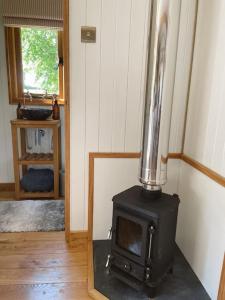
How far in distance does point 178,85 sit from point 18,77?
77.7 inches

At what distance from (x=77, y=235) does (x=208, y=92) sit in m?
1.46

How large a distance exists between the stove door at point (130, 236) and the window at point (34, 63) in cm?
190

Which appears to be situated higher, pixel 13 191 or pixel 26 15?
Answer: pixel 26 15

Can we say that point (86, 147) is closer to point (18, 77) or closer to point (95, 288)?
point (95, 288)

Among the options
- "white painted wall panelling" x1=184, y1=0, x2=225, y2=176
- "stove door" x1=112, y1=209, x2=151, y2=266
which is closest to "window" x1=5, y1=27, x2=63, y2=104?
"white painted wall panelling" x1=184, y1=0, x2=225, y2=176

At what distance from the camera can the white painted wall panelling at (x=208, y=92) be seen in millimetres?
1346

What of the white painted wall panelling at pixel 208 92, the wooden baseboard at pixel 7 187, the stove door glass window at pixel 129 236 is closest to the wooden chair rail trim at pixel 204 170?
the white painted wall panelling at pixel 208 92

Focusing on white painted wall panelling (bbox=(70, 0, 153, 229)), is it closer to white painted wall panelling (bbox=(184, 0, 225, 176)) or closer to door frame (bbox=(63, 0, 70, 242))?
door frame (bbox=(63, 0, 70, 242))

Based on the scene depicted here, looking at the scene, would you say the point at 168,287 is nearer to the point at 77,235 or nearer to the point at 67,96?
the point at 77,235

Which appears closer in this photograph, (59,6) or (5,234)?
(5,234)

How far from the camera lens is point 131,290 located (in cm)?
146

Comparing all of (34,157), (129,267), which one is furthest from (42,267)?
(34,157)

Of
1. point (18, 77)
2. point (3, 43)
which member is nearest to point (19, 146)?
point (18, 77)

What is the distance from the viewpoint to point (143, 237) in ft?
4.35
